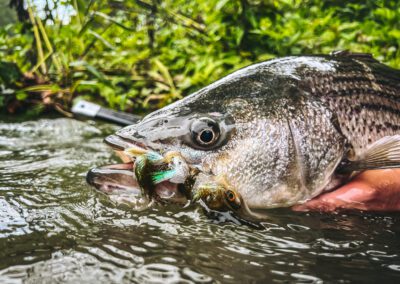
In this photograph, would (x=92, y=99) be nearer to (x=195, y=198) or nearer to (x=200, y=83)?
(x=200, y=83)

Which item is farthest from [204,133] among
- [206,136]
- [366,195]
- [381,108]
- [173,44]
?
[173,44]

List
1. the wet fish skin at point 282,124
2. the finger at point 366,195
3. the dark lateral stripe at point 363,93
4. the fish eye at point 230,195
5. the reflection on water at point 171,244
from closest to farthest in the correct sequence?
the reflection on water at point 171,244
the fish eye at point 230,195
the wet fish skin at point 282,124
the finger at point 366,195
the dark lateral stripe at point 363,93

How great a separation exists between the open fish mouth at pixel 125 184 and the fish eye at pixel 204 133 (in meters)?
0.21

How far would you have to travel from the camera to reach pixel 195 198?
65.9 inches

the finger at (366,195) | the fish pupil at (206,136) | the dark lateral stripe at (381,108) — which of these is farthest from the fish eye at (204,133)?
the dark lateral stripe at (381,108)

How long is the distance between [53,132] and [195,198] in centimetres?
280

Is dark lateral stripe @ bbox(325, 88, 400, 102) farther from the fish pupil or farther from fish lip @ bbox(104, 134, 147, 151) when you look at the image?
fish lip @ bbox(104, 134, 147, 151)

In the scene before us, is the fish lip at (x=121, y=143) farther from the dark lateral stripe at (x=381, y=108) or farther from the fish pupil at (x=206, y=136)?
the dark lateral stripe at (x=381, y=108)

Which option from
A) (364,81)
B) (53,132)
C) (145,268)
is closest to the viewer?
(145,268)

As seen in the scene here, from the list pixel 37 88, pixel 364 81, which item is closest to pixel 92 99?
pixel 37 88

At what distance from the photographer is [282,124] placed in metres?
1.91

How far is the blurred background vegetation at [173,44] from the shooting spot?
4.48 meters

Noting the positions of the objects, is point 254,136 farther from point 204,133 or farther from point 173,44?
point 173,44

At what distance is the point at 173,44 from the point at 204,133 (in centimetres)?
406
